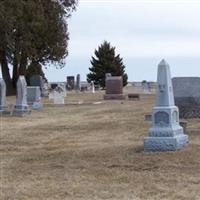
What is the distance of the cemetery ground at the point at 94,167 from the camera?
8.17 meters

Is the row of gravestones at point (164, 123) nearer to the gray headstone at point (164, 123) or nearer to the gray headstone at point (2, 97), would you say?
the gray headstone at point (164, 123)

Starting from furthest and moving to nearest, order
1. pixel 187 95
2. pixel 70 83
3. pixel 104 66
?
pixel 104 66 < pixel 70 83 < pixel 187 95

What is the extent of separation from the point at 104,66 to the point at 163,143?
59.8 metres

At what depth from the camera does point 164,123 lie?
11211 millimetres

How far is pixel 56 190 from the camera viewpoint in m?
8.41

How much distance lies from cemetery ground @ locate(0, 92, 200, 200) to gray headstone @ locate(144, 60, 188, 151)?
0.76 feet

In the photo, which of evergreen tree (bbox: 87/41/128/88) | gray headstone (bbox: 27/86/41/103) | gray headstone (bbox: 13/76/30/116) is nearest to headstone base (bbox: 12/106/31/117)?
gray headstone (bbox: 13/76/30/116)

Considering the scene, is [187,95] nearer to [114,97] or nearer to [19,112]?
[19,112]

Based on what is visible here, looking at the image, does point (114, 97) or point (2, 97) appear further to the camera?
point (114, 97)

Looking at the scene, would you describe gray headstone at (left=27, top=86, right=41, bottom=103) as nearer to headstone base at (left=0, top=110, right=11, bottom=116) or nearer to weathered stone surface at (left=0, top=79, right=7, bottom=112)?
weathered stone surface at (left=0, top=79, right=7, bottom=112)

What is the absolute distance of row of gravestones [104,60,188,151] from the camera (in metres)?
10.9

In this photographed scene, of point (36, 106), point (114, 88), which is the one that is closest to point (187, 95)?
point (36, 106)

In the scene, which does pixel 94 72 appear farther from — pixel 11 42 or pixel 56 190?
pixel 56 190

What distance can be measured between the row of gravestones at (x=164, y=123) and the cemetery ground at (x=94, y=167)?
234 millimetres
